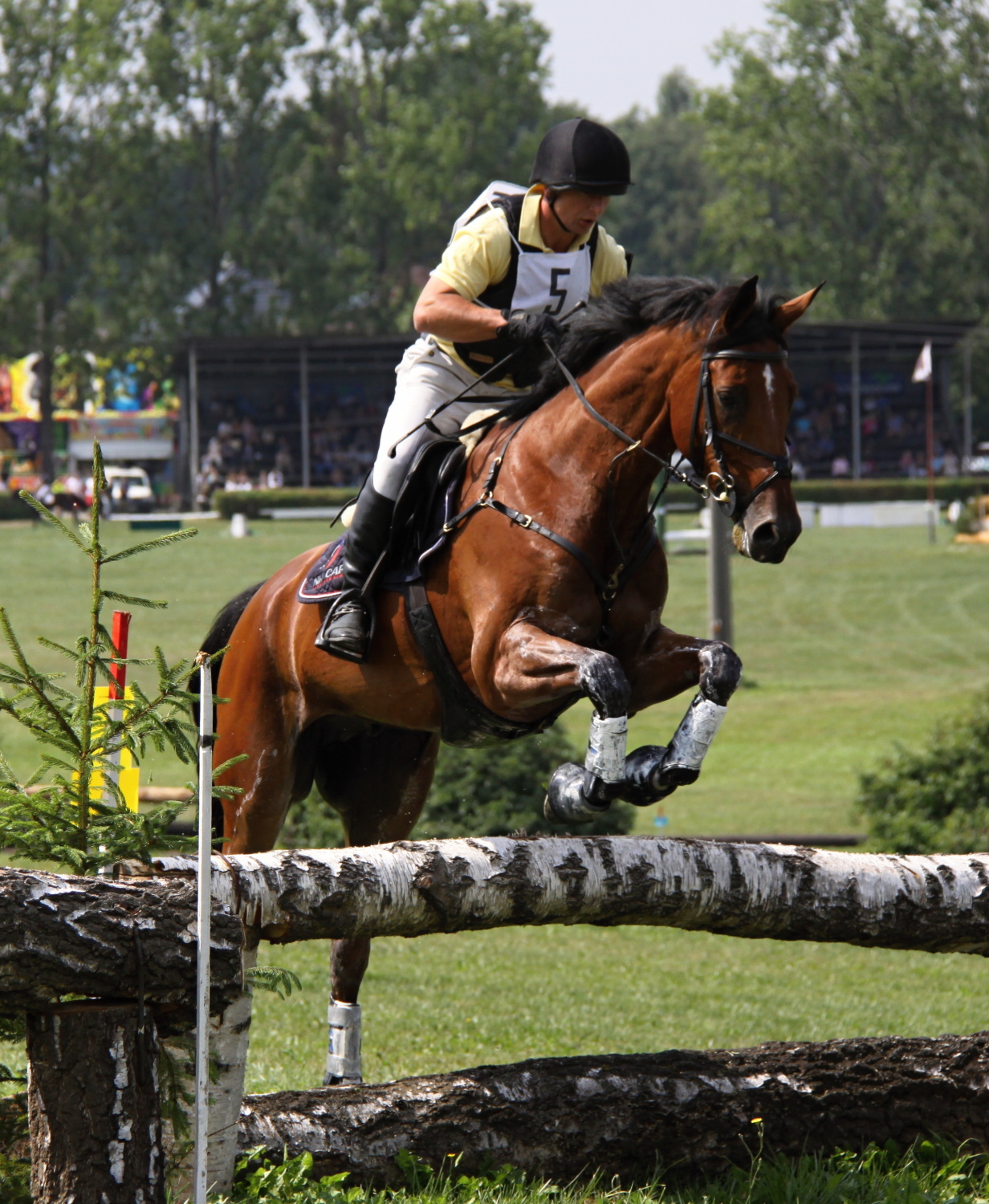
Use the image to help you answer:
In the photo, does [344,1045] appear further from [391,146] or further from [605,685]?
[391,146]

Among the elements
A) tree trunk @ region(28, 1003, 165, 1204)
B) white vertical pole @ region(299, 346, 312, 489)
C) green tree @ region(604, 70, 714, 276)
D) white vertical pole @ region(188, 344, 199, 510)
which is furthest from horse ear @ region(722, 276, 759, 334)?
green tree @ region(604, 70, 714, 276)

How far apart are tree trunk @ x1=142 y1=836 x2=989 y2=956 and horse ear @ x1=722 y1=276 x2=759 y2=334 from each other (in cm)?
142

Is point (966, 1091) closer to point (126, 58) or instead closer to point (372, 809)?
point (372, 809)

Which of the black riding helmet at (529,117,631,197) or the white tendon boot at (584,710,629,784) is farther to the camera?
the black riding helmet at (529,117,631,197)

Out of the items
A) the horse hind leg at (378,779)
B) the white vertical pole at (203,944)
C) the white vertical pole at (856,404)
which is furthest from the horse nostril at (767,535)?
the white vertical pole at (856,404)

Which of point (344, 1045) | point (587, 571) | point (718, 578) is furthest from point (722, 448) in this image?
point (718, 578)

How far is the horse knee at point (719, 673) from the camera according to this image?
13.1 feet

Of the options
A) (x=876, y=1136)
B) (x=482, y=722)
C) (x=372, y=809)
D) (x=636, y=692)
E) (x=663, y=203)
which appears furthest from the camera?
(x=663, y=203)

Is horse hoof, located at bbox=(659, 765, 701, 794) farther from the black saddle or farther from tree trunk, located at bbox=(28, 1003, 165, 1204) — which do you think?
tree trunk, located at bbox=(28, 1003, 165, 1204)

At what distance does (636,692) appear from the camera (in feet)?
14.1

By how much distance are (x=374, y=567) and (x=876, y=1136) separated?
2226 millimetres

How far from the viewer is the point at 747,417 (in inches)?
158

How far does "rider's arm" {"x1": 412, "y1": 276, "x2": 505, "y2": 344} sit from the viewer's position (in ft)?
14.8

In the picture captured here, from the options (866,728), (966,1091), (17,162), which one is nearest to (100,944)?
(966,1091)
